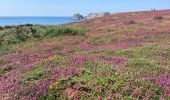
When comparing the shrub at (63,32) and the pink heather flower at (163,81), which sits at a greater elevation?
the pink heather flower at (163,81)

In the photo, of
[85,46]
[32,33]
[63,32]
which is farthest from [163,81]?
[32,33]

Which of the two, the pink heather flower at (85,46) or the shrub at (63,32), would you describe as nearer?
the pink heather flower at (85,46)

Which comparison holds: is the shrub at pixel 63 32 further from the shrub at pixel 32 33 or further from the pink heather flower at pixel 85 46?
the pink heather flower at pixel 85 46

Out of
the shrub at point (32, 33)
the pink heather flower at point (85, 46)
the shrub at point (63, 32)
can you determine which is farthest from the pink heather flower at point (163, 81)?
the shrub at point (63, 32)

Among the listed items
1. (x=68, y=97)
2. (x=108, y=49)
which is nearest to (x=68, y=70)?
(x=68, y=97)

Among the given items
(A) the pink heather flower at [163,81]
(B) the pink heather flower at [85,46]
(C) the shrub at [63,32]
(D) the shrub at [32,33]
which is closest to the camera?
(A) the pink heather flower at [163,81]

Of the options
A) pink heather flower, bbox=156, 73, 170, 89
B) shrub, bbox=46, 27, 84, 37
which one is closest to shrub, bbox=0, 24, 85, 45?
shrub, bbox=46, 27, 84, 37

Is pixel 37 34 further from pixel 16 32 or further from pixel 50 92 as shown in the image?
pixel 50 92

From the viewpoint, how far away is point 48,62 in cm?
1861

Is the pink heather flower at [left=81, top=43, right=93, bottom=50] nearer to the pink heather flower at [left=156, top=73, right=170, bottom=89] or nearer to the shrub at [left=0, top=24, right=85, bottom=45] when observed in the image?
the shrub at [left=0, top=24, right=85, bottom=45]

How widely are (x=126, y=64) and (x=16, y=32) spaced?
73.3ft

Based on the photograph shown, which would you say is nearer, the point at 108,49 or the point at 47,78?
the point at 47,78

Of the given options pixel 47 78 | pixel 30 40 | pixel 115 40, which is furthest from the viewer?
pixel 30 40

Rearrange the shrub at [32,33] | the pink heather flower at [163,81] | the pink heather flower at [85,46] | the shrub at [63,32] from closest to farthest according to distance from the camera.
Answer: the pink heather flower at [163,81] → the pink heather flower at [85,46] → the shrub at [32,33] → the shrub at [63,32]
